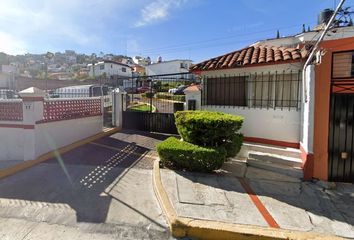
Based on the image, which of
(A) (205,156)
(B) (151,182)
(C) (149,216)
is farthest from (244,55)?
(C) (149,216)

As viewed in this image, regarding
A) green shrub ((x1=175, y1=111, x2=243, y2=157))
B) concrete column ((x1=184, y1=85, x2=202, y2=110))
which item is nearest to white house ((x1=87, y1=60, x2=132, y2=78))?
concrete column ((x1=184, y1=85, x2=202, y2=110))

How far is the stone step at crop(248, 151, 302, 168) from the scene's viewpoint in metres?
6.02

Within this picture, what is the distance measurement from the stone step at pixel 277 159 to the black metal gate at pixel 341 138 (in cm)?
73

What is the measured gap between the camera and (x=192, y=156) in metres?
5.56

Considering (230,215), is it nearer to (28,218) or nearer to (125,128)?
(28,218)

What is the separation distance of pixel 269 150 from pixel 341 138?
Answer: 1733mm

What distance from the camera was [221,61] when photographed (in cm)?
798

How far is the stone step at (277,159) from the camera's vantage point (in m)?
6.02

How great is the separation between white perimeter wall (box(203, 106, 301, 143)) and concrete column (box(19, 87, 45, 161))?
19.7 feet

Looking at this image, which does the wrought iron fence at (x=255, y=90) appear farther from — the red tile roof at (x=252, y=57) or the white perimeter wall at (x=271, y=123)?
the red tile roof at (x=252, y=57)

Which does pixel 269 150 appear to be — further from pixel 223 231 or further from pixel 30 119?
pixel 30 119

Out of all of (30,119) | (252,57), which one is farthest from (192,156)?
(30,119)

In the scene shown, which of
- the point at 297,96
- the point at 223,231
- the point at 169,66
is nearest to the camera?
the point at 223,231

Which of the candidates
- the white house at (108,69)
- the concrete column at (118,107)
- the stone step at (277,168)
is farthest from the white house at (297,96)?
the white house at (108,69)
